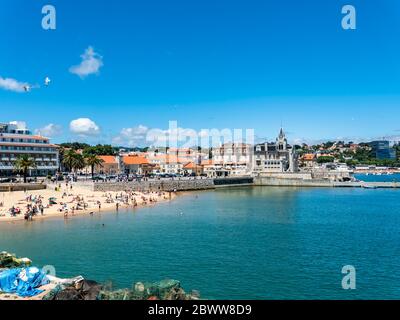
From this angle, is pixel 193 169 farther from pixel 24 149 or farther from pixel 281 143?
pixel 24 149

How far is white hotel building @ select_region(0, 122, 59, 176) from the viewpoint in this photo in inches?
2758

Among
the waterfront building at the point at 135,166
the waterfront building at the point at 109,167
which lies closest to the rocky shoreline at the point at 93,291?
the waterfront building at the point at 109,167

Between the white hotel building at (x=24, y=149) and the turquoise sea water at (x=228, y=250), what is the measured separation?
33130mm

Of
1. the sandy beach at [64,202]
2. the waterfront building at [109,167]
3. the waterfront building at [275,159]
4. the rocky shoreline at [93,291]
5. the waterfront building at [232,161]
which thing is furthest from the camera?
the waterfront building at [275,159]

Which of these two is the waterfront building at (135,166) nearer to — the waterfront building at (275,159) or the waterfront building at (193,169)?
the waterfront building at (193,169)

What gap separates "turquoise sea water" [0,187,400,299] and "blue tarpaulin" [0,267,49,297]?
4.91 metres

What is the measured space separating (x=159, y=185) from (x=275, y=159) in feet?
185

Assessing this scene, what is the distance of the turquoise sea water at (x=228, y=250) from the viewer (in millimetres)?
21719

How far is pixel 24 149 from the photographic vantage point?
72.7m

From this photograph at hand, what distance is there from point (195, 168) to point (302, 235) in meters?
87.4

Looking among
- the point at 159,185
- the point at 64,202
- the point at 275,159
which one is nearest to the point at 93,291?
the point at 64,202
